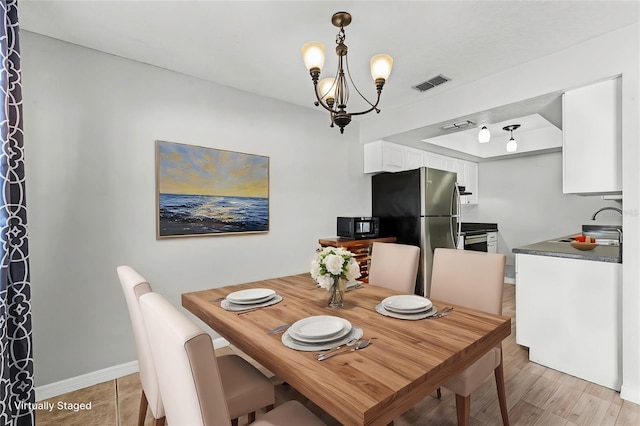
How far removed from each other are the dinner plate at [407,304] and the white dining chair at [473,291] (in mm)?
362

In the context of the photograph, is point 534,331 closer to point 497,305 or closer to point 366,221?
point 497,305

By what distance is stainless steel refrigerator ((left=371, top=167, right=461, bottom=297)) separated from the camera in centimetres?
363

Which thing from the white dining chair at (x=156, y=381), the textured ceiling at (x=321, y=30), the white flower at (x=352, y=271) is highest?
the textured ceiling at (x=321, y=30)

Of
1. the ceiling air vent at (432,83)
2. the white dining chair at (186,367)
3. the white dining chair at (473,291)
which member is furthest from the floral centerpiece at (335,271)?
the ceiling air vent at (432,83)

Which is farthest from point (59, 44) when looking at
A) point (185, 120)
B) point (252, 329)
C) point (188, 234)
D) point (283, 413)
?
point (283, 413)

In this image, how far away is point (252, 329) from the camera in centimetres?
132

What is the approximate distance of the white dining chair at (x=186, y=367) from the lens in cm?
75

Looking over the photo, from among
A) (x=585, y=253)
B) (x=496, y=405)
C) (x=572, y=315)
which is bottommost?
(x=496, y=405)

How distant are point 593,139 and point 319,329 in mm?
2412

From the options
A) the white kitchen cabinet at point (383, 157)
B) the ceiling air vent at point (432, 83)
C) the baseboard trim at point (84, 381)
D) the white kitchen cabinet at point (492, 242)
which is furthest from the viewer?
the white kitchen cabinet at point (492, 242)

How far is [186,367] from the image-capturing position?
0.75m

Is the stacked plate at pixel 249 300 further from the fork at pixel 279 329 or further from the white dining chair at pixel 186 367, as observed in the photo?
the white dining chair at pixel 186 367

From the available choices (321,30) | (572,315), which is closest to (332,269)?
(321,30)

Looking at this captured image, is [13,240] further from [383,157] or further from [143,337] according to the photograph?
[383,157]
